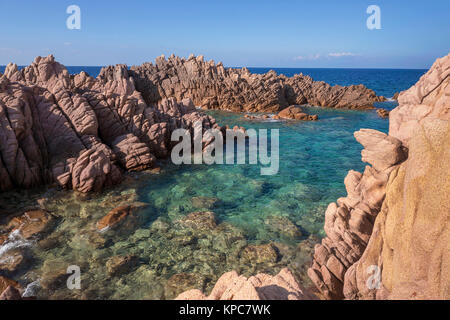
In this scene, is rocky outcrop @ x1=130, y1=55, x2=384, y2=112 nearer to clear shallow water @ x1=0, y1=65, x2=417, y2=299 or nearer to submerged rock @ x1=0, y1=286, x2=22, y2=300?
clear shallow water @ x1=0, y1=65, x2=417, y2=299

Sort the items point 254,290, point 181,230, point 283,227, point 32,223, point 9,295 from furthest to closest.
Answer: point 283,227 < point 181,230 < point 32,223 < point 9,295 < point 254,290

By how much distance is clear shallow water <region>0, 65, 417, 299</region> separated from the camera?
9164 millimetres

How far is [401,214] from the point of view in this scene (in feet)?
18.1

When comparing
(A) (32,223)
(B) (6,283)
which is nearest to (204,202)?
(A) (32,223)

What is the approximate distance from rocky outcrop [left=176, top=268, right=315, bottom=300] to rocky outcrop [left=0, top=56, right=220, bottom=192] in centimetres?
1196

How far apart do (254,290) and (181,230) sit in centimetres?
789

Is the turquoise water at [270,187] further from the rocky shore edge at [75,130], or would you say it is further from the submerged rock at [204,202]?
the rocky shore edge at [75,130]

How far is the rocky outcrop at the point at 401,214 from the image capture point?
177 inches

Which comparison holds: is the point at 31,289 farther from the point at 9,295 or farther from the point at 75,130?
the point at 75,130

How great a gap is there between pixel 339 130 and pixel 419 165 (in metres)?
32.1
